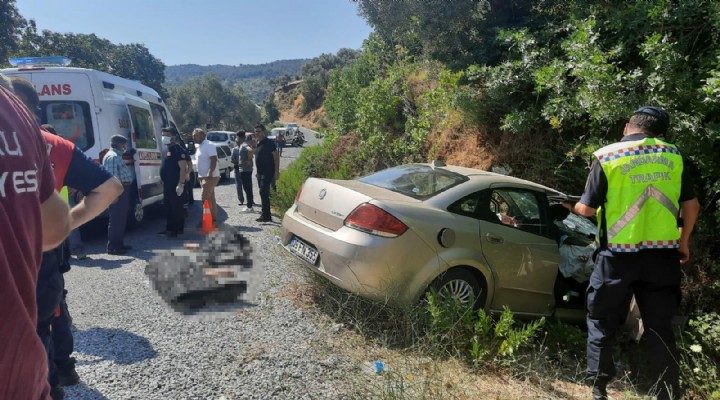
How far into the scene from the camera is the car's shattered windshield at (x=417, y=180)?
14.1ft

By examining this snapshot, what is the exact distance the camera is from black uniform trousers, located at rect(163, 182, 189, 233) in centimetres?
741

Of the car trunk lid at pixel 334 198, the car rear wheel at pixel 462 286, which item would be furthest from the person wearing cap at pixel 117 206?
the car rear wheel at pixel 462 286

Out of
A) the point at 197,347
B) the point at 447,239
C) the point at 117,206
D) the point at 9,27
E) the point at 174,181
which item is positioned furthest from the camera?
the point at 9,27

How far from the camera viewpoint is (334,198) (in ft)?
13.7

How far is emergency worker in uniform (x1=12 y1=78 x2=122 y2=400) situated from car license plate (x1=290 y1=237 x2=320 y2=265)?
1871 mm

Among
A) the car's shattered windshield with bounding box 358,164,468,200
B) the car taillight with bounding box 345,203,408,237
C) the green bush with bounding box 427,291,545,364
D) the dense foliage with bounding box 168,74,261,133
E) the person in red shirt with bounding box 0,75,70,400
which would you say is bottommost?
the green bush with bounding box 427,291,545,364

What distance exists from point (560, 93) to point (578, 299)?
2607 mm

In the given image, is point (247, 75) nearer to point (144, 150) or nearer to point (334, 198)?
point (144, 150)

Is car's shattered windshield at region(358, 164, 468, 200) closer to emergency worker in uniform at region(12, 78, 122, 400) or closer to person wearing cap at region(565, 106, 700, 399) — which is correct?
person wearing cap at region(565, 106, 700, 399)

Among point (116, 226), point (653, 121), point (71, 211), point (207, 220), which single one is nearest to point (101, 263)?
point (116, 226)

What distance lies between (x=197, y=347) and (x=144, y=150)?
528cm

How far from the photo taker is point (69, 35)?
3475 cm

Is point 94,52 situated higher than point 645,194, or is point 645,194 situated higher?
point 94,52

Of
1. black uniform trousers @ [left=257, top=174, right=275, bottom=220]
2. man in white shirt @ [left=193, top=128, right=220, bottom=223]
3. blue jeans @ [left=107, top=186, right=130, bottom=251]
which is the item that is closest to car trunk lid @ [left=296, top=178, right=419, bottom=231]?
blue jeans @ [left=107, top=186, right=130, bottom=251]
